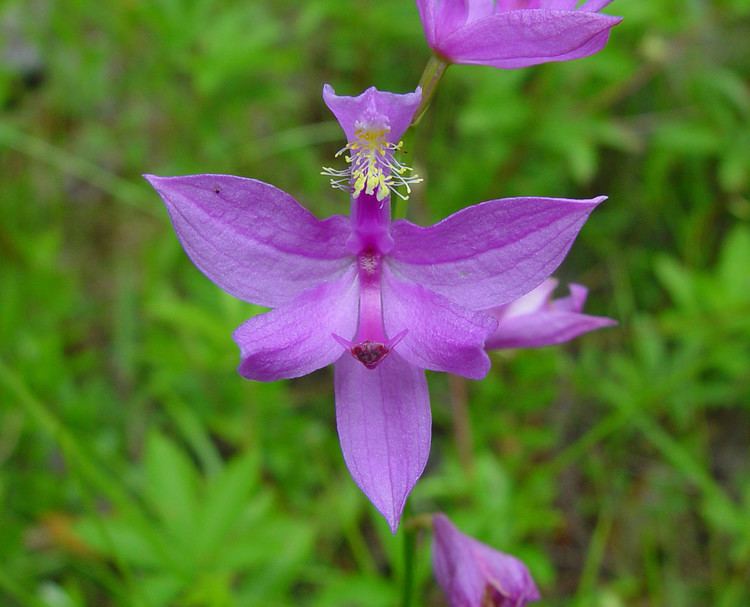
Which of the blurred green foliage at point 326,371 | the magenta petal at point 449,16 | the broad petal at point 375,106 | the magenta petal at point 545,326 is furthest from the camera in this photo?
the blurred green foliage at point 326,371

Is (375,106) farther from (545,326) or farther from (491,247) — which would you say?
(545,326)

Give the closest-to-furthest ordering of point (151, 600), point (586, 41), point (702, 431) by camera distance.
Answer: point (586, 41) → point (151, 600) → point (702, 431)

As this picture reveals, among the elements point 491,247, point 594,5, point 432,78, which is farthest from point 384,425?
point 594,5

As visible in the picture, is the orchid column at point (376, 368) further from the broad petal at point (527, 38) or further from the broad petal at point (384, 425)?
the broad petal at point (527, 38)

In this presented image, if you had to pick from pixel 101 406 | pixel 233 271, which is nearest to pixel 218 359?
pixel 101 406

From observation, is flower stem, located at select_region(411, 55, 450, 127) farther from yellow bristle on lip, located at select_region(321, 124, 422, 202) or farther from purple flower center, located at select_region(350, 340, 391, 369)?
purple flower center, located at select_region(350, 340, 391, 369)

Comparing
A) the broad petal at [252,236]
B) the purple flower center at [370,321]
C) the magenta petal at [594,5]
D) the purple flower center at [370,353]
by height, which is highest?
the magenta petal at [594,5]

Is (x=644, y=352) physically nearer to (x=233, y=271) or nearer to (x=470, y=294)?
(x=470, y=294)

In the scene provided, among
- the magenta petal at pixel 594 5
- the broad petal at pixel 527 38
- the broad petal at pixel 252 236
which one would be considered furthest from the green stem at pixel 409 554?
the magenta petal at pixel 594 5
